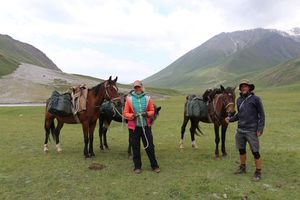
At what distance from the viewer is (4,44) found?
17712 centimetres

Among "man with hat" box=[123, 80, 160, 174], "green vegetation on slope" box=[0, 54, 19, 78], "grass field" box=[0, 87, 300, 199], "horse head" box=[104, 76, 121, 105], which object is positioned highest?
"green vegetation on slope" box=[0, 54, 19, 78]

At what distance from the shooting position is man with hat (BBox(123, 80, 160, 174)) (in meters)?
9.95

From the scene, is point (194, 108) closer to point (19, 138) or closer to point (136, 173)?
point (136, 173)

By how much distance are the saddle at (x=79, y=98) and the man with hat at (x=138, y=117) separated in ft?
8.27

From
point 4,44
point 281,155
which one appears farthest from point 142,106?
point 4,44

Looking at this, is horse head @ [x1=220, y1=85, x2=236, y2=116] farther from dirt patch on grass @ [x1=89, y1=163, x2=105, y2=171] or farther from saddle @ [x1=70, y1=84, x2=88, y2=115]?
saddle @ [x1=70, y1=84, x2=88, y2=115]

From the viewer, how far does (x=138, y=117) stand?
32.8ft

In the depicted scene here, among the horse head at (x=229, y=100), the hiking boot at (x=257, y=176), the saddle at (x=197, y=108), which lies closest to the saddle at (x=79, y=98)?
the saddle at (x=197, y=108)

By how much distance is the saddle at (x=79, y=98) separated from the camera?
11961 millimetres

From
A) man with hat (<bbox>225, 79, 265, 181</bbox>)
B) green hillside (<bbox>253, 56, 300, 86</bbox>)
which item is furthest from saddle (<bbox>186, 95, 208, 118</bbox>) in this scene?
green hillside (<bbox>253, 56, 300, 86</bbox>)

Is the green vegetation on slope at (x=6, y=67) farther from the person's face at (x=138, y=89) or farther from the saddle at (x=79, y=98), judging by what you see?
the person's face at (x=138, y=89)

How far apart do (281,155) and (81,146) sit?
848 cm

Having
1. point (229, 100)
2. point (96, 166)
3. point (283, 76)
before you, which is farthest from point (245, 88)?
point (283, 76)

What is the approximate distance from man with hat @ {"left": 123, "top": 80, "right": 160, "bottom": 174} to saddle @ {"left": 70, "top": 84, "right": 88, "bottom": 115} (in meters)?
2.52
